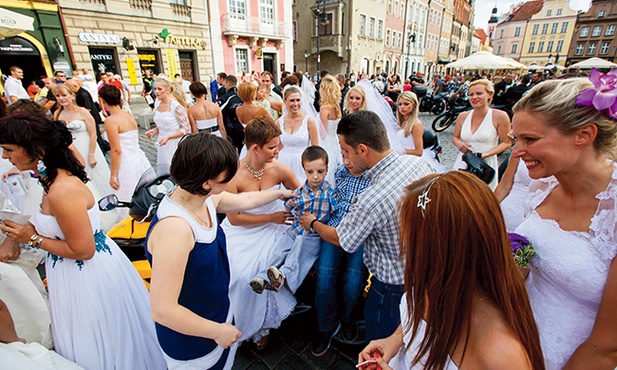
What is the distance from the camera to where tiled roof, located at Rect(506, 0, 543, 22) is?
60.1 metres

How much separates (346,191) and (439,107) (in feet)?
41.9

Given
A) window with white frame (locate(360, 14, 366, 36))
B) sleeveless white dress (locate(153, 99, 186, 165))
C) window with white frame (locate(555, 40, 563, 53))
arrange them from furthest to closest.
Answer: window with white frame (locate(555, 40, 563, 53)), window with white frame (locate(360, 14, 366, 36)), sleeveless white dress (locate(153, 99, 186, 165))

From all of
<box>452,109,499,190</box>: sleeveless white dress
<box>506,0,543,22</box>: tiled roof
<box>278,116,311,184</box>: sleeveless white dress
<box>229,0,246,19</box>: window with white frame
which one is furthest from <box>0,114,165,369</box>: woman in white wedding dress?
<box>506,0,543,22</box>: tiled roof

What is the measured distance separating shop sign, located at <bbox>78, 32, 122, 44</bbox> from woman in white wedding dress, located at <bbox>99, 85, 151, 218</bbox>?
511 inches

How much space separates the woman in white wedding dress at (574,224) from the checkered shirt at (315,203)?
1.30 m

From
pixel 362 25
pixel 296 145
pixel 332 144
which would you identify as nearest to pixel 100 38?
pixel 332 144

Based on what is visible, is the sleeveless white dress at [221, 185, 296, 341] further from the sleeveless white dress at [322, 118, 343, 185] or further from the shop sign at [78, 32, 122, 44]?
the shop sign at [78, 32, 122, 44]

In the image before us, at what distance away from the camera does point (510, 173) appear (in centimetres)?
262

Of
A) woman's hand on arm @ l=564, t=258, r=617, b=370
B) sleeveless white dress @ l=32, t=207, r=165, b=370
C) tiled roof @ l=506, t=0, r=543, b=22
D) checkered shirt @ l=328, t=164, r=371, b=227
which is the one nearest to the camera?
woman's hand on arm @ l=564, t=258, r=617, b=370

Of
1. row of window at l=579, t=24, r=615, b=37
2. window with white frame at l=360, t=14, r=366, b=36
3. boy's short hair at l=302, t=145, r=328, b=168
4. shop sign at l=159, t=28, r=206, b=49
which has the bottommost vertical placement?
boy's short hair at l=302, t=145, r=328, b=168

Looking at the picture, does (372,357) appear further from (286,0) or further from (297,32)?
(297,32)

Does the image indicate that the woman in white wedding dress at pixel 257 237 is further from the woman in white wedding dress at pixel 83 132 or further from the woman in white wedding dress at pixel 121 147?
the woman in white wedding dress at pixel 83 132

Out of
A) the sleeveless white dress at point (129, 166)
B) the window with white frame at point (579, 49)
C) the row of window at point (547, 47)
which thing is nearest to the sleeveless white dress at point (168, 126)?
the sleeveless white dress at point (129, 166)

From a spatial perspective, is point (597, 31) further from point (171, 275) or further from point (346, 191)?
point (171, 275)
